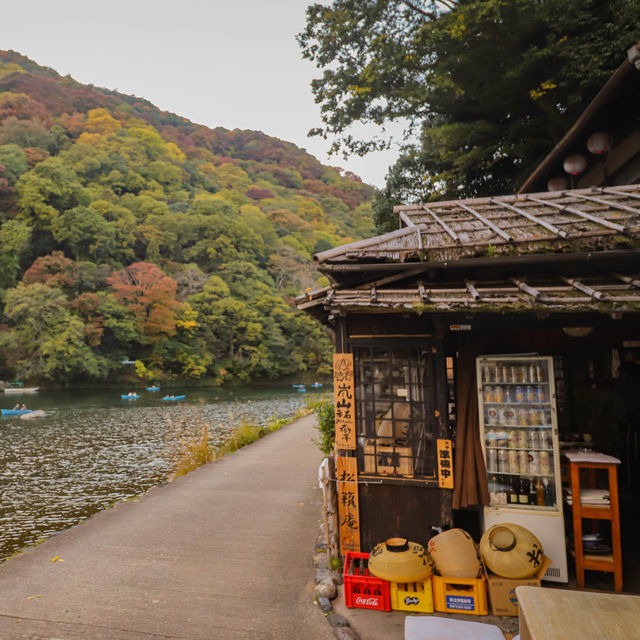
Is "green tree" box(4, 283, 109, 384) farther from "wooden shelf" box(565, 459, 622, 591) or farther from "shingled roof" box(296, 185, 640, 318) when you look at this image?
"wooden shelf" box(565, 459, 622, 591)

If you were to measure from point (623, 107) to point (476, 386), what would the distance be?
4.94 meters

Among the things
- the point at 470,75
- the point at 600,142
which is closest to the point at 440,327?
the point at 600,142

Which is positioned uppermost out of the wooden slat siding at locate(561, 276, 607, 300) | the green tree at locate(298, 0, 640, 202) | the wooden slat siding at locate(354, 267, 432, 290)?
the green tree at locate(298, 0, 640, 202)

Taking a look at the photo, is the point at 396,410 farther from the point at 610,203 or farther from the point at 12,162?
the point at 12,162

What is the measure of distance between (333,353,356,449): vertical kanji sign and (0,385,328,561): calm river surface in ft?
17.6

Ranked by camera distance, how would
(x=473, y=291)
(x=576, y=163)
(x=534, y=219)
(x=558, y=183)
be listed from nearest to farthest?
1. (x=473, y=291)
2. (x=534, y=219)
3. (x=576, y=163)
4. (x=558, y=183)

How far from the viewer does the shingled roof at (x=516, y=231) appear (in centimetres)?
402

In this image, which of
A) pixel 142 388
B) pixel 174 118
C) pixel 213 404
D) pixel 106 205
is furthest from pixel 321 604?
pixel 174 118

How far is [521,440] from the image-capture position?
13.5ft

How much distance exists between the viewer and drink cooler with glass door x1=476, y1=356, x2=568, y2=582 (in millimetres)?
3982

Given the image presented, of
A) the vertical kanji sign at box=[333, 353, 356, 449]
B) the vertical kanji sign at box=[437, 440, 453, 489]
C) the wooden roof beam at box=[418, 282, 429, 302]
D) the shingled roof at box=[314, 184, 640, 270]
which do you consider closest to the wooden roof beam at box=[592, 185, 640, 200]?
the shingled roof at box=[314, 184, 640, 270]

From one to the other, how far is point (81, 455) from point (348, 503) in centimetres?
1119

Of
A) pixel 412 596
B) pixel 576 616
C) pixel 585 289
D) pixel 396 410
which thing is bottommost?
pixel 412 596

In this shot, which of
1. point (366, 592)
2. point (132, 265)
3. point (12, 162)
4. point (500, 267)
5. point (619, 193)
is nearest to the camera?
point (366, 592)
